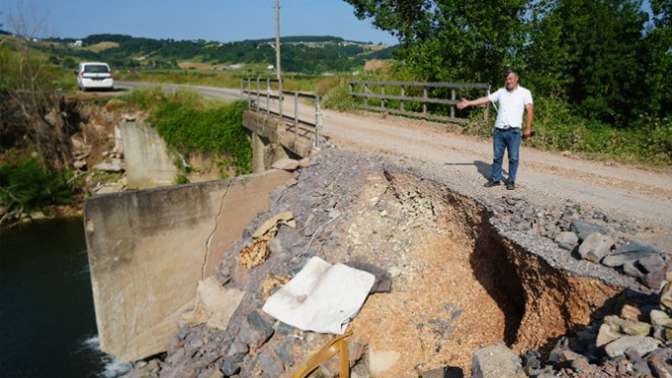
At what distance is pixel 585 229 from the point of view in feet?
18.7

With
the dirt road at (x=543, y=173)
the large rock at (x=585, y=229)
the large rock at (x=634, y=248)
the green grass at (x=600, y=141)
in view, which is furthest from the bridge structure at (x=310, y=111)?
the large rock at (x=634, y=248)

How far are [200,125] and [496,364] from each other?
A: 53.2 feet

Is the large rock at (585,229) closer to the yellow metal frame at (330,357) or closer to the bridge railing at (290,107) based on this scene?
the yellow metal frame at (330,357)

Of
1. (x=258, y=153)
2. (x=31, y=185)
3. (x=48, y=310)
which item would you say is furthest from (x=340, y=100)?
(x=48, y=310)

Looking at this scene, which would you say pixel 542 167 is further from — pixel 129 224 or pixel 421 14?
pixel 421 14

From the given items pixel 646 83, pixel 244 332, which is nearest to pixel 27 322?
pixel 244 332

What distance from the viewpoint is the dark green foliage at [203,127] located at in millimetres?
17642

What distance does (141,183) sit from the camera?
20328 mm

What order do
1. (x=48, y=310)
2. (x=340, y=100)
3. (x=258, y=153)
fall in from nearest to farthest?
(x=48, y=310) < (x=258, y=153) < (x=340, y=100)

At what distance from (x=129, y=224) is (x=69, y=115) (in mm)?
14333

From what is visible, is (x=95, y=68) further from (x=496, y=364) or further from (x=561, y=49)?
(x=496, y=364)

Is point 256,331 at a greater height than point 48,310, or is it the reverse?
point 256,331

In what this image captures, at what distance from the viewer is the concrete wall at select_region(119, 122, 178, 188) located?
19922 mm

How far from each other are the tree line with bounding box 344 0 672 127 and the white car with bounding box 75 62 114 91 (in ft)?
47.5
